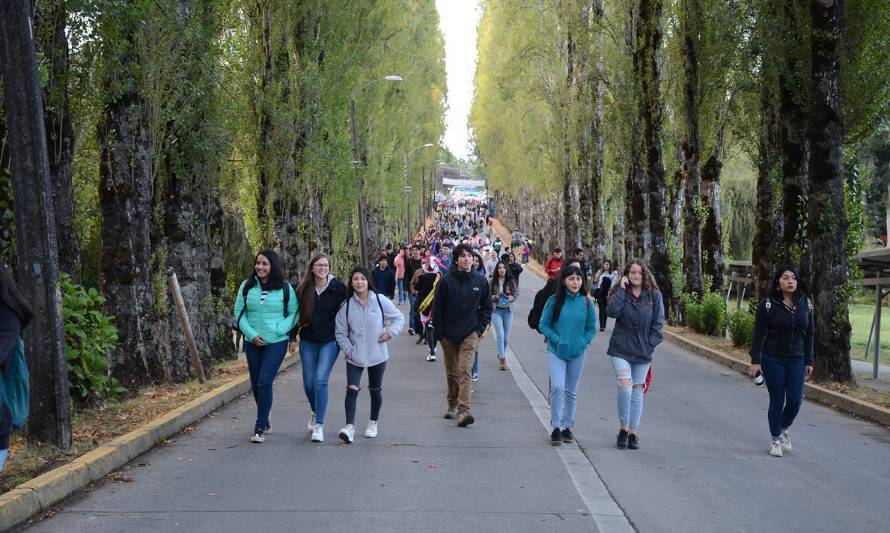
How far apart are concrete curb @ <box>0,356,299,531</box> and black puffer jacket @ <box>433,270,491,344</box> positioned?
2876 millimetres

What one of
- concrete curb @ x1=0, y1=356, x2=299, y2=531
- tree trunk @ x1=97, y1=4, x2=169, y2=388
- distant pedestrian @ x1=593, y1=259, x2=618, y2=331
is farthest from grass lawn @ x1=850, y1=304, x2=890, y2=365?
concrete curb @ x1=0, y1=356, x2=299, y2=531

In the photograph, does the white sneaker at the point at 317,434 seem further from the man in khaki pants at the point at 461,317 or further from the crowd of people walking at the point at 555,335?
the man in khaki pants at the point at 461,317

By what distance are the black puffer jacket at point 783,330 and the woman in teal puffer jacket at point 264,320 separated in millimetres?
4423

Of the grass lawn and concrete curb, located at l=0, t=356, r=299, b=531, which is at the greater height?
concrete curb, located at l=0, t=356, r=299, b=531

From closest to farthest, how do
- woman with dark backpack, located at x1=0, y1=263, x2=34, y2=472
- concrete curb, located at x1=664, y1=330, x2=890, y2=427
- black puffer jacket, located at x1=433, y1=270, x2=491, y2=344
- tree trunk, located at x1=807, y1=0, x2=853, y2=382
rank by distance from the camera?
woman with dark backpack, located at x1=0, y1=263, x2=34, y2=472, black puffer jacket, located at x1=433, y1=270, x2=491, y2=344, concrete curb, located at x1=664, y1=330, x2=890, y2=427, tree trunk, located at x1=807, y1=0, x2=853, y2=382

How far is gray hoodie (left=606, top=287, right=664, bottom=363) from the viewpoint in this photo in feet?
32.2

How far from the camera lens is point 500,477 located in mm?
8375

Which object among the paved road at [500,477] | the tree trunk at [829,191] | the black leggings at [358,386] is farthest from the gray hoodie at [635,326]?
the tree trunk at [829,191]

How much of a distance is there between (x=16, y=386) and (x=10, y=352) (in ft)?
0.63

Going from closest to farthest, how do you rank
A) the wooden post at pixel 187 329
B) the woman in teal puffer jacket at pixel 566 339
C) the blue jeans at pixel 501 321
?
the woman in teal puffer jacket at pixel 566 339
the wooden post at pixel 187 329
the blue jeans at pixel 501 321

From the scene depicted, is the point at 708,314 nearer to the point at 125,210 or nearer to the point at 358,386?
the point at 125,210

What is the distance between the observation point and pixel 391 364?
17.9m

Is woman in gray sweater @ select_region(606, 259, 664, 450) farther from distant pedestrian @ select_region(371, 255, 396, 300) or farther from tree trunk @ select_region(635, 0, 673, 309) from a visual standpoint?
tree trunk @ select_region(635, 0, 673, 309)

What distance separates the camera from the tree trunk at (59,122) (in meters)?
11.3
